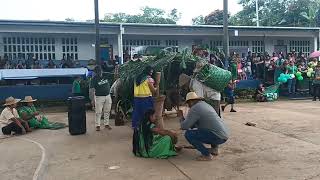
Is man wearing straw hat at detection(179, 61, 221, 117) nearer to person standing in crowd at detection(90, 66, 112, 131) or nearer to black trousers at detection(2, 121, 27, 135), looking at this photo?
person standing in crowd at detection(90, 66, 112, 131)

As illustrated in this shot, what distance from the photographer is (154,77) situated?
10492mm

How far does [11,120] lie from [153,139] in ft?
15.8

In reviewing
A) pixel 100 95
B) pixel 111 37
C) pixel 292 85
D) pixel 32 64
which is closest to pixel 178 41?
pixel 111 37

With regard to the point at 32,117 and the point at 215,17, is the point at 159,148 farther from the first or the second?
the point at 215,17

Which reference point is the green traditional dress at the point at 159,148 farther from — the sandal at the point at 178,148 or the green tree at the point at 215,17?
the green tree at the point at 215,17

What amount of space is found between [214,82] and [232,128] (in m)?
1.56

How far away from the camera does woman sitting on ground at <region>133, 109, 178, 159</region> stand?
26.3 ft

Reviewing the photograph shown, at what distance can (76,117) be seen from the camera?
1098 centimetres

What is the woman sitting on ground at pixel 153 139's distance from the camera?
8.02m

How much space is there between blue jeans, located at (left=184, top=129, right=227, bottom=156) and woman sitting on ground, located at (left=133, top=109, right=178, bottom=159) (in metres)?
0.49

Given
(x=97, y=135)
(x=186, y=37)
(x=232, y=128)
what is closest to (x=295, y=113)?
(x=232, y=128)

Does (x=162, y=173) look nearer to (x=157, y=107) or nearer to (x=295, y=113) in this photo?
(x=157, y=107)

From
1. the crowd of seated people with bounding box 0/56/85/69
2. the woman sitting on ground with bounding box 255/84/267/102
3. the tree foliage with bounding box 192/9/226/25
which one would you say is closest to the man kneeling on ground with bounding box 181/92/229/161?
the woman sitting on ground with bounding box 255/84/267/102

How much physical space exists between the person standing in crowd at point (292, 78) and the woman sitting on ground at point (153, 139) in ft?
38.5
